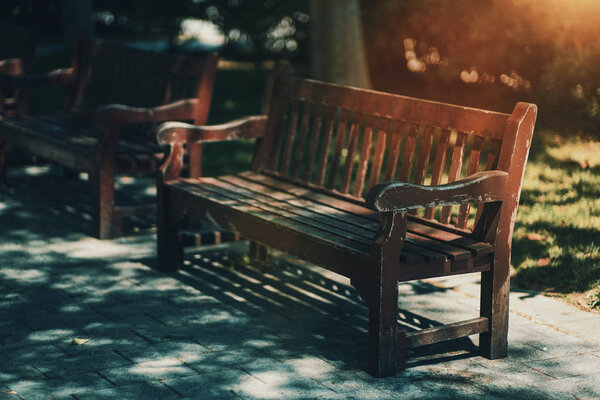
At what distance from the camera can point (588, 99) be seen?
9789 mm

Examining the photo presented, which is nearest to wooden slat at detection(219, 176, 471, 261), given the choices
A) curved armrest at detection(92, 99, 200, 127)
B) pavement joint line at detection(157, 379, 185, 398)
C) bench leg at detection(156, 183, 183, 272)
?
bench leg at detection(156, 183, 183, 272)

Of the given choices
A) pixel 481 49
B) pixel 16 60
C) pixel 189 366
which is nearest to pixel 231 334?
pixel 189 366

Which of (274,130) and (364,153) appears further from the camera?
(274,130)

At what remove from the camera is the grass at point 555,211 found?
6.06 m

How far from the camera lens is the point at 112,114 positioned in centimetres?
680

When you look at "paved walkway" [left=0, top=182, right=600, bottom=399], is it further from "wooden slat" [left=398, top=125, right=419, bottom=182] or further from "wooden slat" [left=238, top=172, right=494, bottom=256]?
"wooden slat" [left=398, top=125, right=419, bottom=182]

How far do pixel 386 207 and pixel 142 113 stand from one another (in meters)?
3.05

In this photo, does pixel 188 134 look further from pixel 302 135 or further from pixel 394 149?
pixel 394 149

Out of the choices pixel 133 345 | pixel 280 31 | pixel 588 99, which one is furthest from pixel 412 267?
pixel 280 31

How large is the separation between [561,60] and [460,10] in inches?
91.6

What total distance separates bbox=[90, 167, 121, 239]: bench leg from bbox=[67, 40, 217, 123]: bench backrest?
2.51 ft

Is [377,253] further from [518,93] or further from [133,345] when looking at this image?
[518,93]

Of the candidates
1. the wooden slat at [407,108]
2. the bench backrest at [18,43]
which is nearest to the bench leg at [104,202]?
the wooden slat at [407,108]

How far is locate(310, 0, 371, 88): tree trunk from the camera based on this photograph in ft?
39.1
